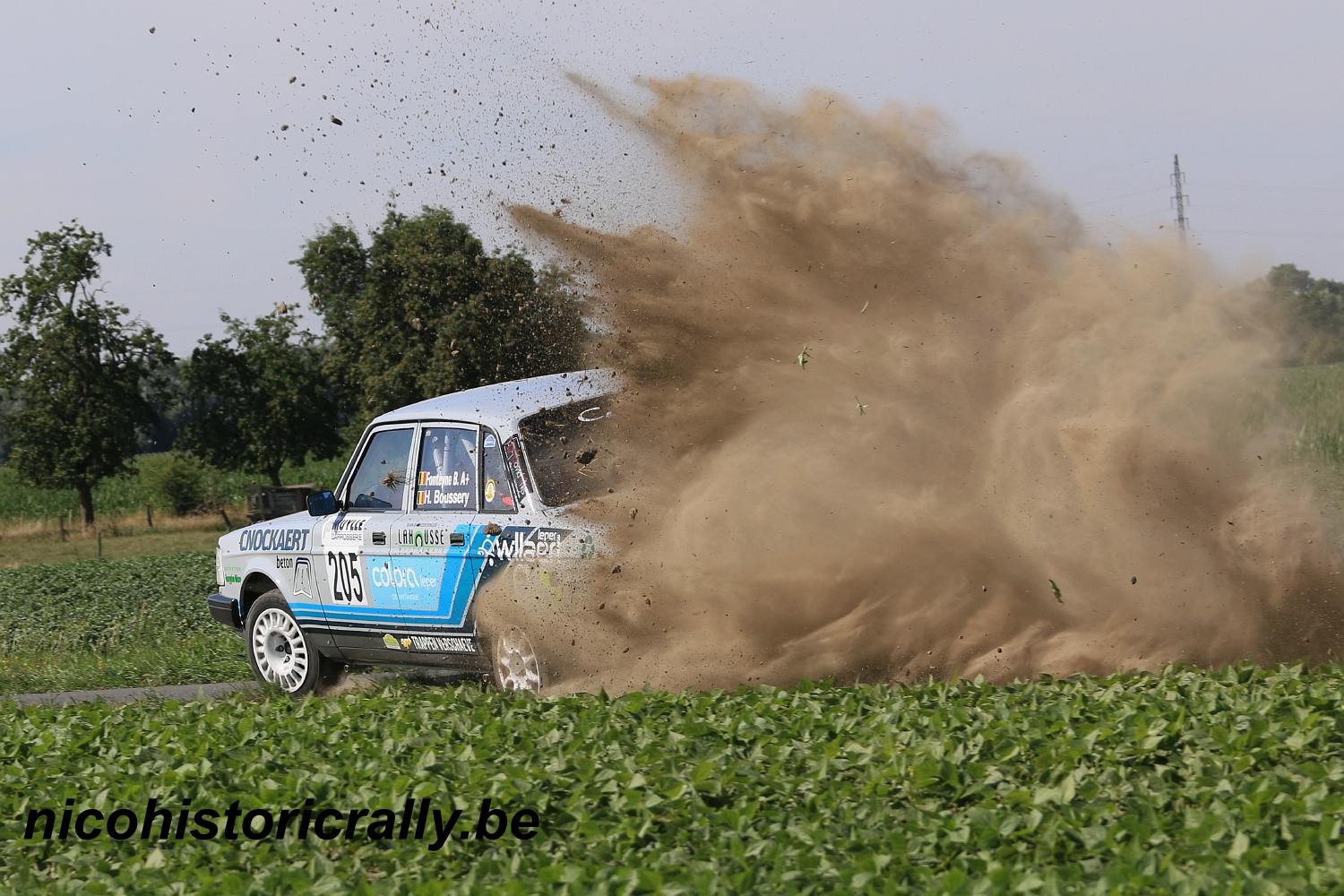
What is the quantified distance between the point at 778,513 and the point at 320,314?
1506 inches

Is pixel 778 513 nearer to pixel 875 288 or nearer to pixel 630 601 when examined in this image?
pixel 630 601

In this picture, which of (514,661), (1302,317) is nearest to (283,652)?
(514,661)

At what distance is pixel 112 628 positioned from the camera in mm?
18000

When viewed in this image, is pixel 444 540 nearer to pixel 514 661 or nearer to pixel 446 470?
pixel 446 470

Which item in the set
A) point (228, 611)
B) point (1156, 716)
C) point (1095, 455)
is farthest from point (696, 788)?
point (228, 611)

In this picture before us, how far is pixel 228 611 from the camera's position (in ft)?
36.8

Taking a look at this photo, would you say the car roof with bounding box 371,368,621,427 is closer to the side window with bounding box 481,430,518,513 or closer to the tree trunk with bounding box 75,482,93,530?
the side window with bounding box 481,430,518,513

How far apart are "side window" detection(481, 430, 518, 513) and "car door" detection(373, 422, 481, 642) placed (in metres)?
0.09

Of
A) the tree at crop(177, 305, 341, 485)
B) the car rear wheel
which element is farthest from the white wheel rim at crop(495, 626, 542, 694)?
the tree at crop(177, 305, 341, 485)

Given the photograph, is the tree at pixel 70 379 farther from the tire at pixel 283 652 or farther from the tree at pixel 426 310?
the tire at pixel 283 652

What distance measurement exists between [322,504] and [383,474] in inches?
23.3

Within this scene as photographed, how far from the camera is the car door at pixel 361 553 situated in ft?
31.9

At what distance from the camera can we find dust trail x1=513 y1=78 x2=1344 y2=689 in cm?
805

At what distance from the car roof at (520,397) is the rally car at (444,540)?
0.01 meters
